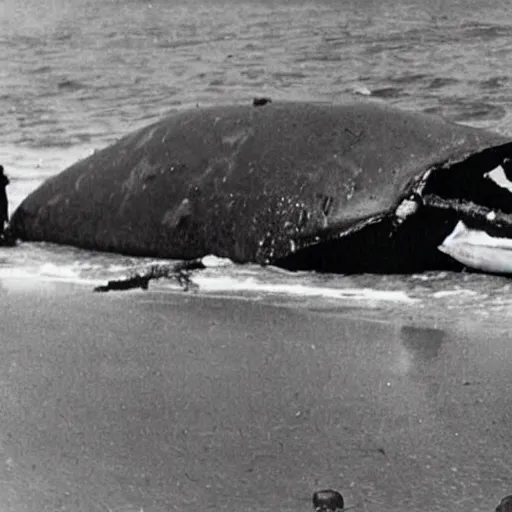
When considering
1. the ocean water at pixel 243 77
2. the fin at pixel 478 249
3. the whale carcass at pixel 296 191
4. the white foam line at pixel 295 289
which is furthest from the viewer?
the whale carcass at pixel 296 191

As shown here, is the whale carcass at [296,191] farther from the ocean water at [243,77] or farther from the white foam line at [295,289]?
the white foam line at [295,289]

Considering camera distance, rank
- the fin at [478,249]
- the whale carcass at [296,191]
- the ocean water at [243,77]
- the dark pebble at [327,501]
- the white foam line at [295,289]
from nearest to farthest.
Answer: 1. the dark pebble at [327,501]
2. the white foam line at [295,289]
3. the fin at [478,249]
4. the ocean water at [243,77]
5. the whale carcass at [296,191]

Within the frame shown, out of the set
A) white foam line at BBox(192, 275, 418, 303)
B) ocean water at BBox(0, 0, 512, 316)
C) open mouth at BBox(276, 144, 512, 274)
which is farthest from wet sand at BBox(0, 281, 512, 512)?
open mouth at BBox(276, 144, 512, 274)

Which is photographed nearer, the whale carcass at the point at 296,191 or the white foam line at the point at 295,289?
the white foam line at the point at 295,289

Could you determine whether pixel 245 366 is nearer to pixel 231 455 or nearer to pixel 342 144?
pixel 231 455

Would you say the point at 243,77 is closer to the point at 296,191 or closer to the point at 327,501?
the point at 296,191

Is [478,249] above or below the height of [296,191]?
below

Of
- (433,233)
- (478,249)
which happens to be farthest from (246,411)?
(433,233)

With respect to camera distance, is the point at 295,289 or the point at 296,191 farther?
the point at 296,191

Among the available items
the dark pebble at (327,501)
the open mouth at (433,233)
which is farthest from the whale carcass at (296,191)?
the dark pebble at (327,501)

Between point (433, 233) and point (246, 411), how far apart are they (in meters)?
1.85

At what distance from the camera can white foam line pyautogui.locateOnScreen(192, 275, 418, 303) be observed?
167 inches

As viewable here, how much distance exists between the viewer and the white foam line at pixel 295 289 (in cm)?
424

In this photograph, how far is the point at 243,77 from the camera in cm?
A: 1357
